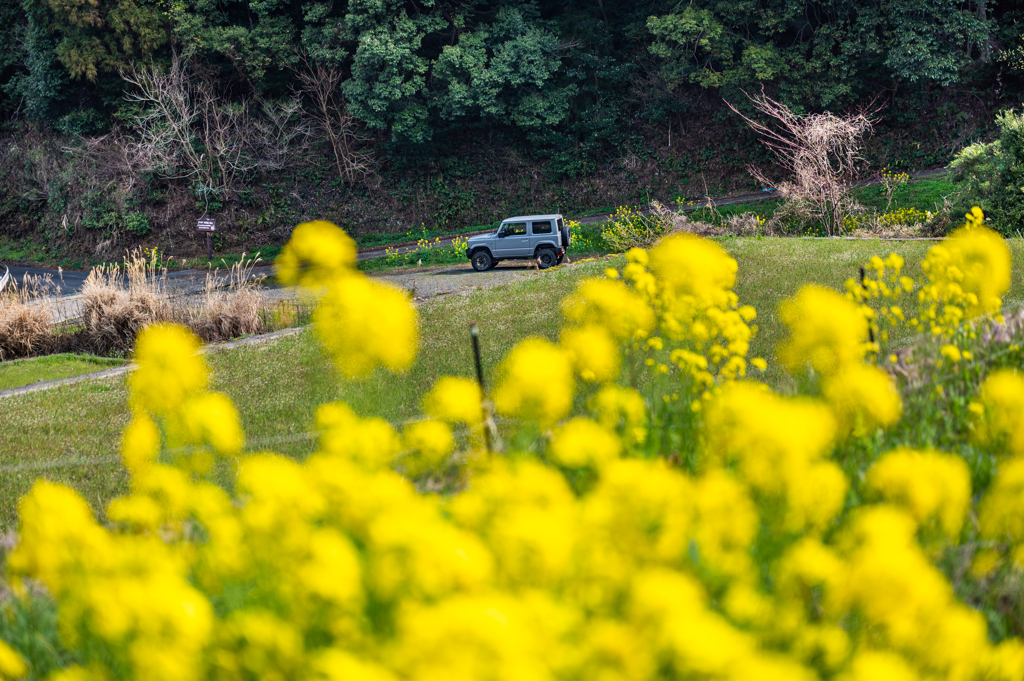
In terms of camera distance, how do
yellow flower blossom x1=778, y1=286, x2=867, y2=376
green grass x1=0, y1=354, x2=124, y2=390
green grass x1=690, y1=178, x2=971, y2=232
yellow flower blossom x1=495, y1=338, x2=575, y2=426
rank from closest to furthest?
yellow flower blossom x1=495, y1=338, x2=575, y2=426
yellow flower blossom x1=778, y1=286, x2=867, y2=376
green grass x1=0, y1=354, x2=124, y2=390
green grass x1=690, y1=178, x2=971, y2=232

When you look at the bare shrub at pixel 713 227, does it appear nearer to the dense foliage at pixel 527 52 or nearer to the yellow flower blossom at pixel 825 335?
the dense foliage at pixel 527 52

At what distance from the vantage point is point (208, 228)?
23.8m

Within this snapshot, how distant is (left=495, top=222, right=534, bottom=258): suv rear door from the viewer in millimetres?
19328

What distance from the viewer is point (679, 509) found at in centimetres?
202

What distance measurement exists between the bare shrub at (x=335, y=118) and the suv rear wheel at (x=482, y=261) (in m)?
9.44

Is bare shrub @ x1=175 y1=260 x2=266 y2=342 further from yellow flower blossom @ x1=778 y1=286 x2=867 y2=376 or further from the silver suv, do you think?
yellow flower blossom @ x1=778 y1=286 x2=867 y2=376

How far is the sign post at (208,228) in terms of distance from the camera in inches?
933

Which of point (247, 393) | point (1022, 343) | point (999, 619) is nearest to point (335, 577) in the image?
point (999, 619)

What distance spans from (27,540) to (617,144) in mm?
28460

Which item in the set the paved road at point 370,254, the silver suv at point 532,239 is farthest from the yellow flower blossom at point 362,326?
the paved road at point 370,254

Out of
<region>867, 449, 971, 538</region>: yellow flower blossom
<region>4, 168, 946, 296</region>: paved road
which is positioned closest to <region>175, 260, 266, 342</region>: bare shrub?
<region>867, 449, 971, 538</region>: yellow flower blossom

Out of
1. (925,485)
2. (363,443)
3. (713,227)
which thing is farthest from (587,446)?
(713,227)

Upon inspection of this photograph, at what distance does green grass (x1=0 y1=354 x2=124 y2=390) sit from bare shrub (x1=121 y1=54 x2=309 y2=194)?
52.1ft

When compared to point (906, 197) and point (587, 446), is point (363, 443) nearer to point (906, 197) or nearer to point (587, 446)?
point (587, 446)
